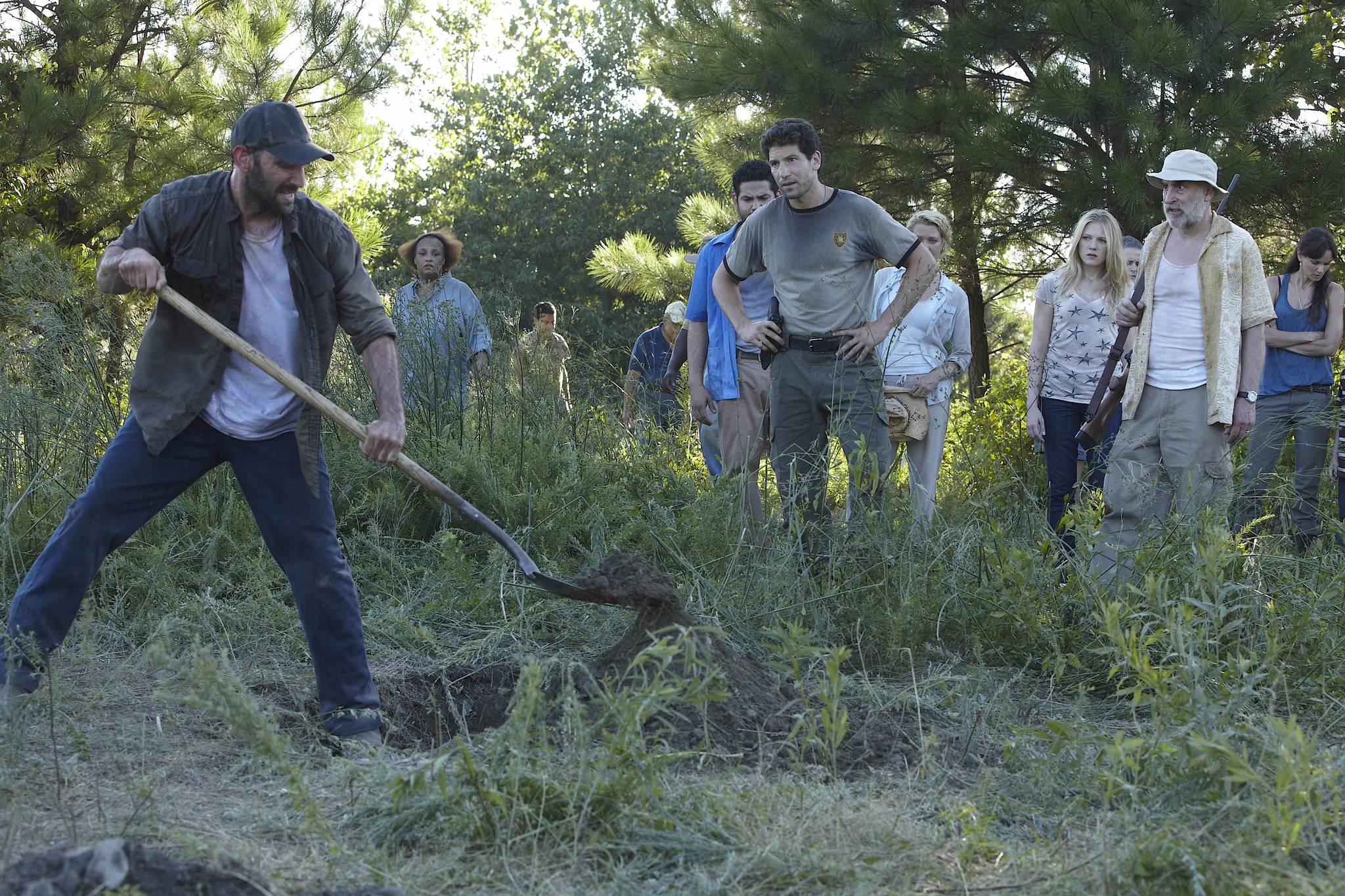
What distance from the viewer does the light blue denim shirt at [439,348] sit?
6.18m

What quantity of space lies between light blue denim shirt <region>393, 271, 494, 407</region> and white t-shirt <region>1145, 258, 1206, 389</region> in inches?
121

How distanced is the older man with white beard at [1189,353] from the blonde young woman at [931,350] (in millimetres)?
1063

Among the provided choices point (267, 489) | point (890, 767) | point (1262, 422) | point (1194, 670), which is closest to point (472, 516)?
point (267, 489)

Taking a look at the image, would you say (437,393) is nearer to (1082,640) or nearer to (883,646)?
(883,646)

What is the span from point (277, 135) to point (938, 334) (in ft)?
12.2

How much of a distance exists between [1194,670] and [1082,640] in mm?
1173

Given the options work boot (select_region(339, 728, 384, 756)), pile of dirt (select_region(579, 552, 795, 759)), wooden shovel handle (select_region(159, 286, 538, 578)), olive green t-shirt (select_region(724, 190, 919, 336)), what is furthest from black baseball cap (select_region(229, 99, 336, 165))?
olive green t-shirt (select_region(724, 190, 919, 336))

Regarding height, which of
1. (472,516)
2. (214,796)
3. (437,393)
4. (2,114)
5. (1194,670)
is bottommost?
(214,796)

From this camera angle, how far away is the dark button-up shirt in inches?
146

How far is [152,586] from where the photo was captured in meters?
5.04

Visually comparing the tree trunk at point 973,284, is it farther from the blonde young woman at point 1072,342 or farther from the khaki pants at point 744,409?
the khaki pants at point 744,409

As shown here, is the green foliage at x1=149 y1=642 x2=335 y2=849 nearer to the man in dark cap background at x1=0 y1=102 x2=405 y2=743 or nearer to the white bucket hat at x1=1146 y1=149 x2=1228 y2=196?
the man in dark cap background at x1=0 y1=102 x2=405 y2=743

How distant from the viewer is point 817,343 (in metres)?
5.35

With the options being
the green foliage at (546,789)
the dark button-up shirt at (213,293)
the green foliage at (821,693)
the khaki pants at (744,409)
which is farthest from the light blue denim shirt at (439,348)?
the green foliage at (546,789)
